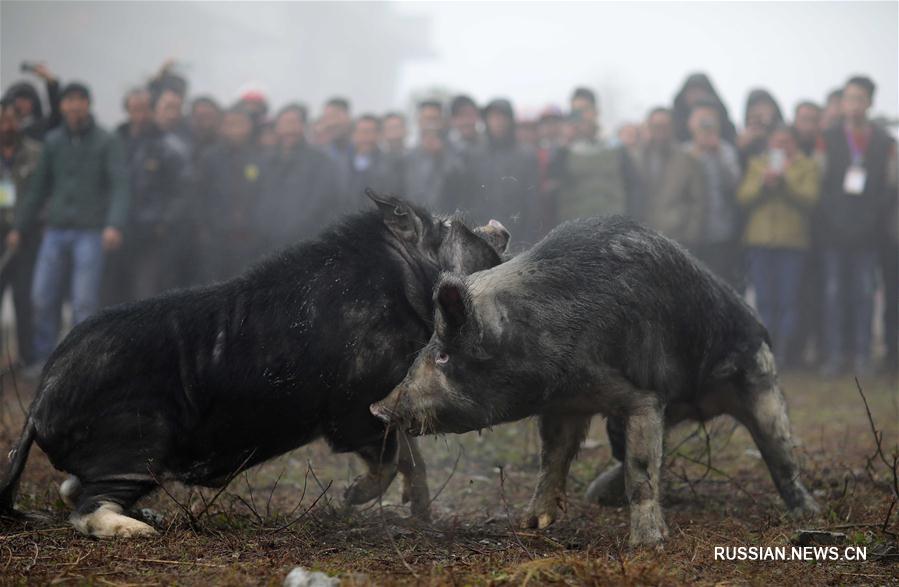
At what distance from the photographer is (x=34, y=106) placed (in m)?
10.7

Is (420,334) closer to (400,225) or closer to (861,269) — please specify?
(400,225)

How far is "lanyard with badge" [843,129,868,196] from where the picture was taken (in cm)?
1073

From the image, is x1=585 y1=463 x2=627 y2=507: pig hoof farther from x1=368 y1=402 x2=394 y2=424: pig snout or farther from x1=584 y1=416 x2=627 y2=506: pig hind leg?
x1=368 y1=402 x2=394 y2=424: pig snout

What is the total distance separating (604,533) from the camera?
487 centimetres

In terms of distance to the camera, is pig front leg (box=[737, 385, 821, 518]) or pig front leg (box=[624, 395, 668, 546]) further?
pig front leg (box=[737, 385, 821, 518])

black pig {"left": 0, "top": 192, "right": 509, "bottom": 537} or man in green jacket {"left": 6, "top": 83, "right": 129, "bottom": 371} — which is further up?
man in green jacket {"left": 6, "top": 83, "right": 129, "bottom": 371}

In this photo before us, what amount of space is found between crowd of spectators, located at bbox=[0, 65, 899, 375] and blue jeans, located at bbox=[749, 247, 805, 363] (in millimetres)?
19

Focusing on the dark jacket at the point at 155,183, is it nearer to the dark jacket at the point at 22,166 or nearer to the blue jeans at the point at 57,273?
the blue jeans at the point at 57,273

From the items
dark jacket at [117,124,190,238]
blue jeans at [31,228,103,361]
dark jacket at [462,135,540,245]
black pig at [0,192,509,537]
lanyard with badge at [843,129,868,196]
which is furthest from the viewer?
lanyard with badge at [843,129,868,196]

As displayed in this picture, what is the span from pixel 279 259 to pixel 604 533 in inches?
82.3

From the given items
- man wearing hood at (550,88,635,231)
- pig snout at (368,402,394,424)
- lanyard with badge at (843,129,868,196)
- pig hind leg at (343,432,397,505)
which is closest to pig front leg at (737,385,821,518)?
pig hind leg at (343,432,397,505)

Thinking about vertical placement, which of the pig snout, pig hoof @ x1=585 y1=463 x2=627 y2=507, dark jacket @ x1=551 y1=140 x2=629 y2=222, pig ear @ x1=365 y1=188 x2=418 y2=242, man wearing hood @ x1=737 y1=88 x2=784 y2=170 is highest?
man wearing hood @ x1=737 y1=88 x2=784 y2=170

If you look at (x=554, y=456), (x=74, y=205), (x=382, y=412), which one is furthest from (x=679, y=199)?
(x=382, y=412)

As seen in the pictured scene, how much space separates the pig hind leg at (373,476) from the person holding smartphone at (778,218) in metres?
6.69
